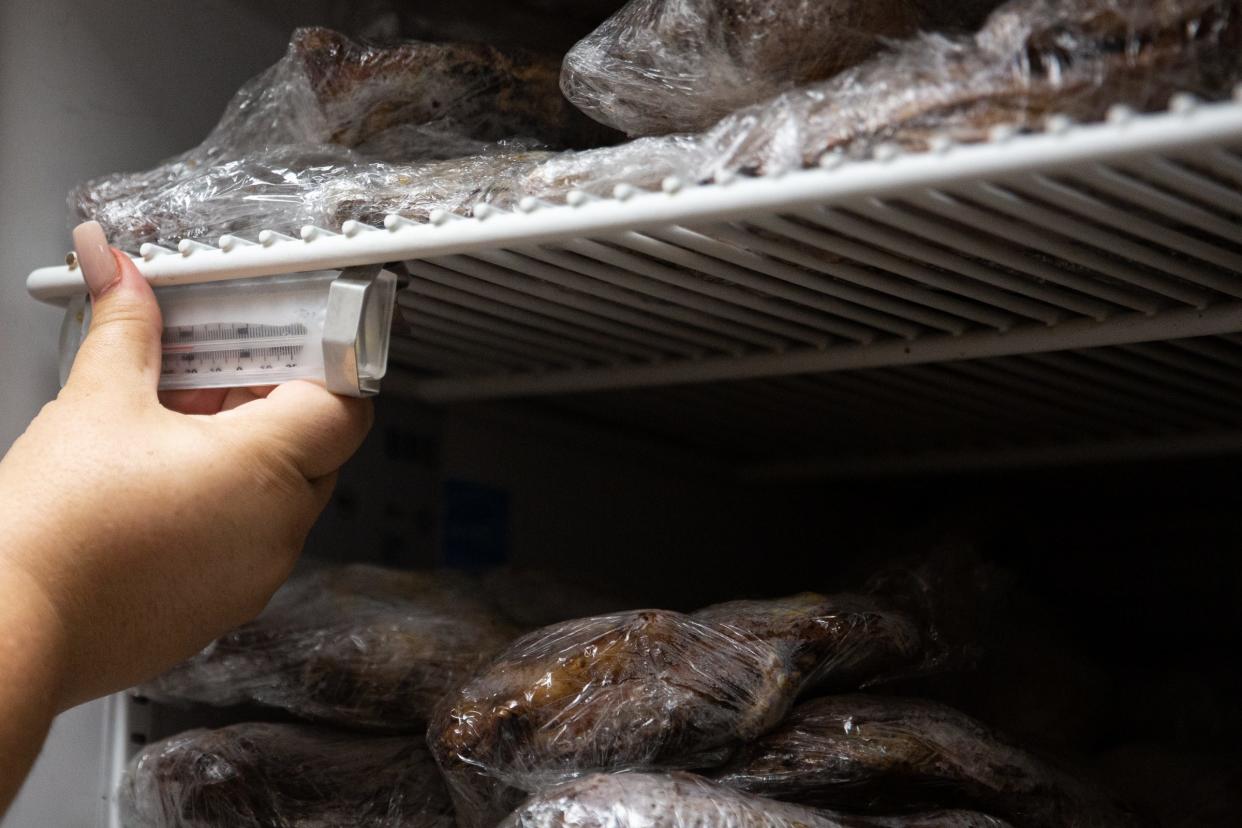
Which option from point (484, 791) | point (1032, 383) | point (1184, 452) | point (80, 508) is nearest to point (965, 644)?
point (1032, 383)

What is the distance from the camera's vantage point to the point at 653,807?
0.80 m

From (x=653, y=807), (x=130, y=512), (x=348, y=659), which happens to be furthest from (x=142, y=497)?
(x=653, y=807)

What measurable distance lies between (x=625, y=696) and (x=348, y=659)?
1.02ft

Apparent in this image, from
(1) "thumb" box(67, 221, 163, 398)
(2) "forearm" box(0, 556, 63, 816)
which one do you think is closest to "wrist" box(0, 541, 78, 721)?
(2) "forearm" box(0, 556, 63, 816)

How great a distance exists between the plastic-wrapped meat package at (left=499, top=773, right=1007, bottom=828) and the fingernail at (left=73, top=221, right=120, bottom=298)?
494 mm

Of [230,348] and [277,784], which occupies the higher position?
[230,348]

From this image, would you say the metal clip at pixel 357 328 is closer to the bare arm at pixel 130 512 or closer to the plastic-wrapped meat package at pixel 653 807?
the bare arm at pixel 130 512

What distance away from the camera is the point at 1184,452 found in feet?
4.49

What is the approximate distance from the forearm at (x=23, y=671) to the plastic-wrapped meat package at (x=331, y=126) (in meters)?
0.34

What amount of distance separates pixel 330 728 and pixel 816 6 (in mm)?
729

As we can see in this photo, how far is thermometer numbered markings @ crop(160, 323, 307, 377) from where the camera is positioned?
949mm

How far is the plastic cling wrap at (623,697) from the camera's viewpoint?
34.4 inches

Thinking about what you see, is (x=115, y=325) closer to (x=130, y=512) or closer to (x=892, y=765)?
(x=130, y=512)

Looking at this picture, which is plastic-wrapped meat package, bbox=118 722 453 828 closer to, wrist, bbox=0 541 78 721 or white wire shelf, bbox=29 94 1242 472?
wrist, bbox=0 541 78 721
